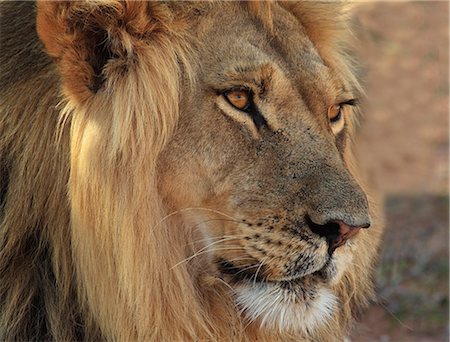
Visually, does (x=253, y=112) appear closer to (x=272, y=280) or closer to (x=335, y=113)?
(x=335, y=113)

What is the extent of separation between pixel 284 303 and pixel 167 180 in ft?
1.64

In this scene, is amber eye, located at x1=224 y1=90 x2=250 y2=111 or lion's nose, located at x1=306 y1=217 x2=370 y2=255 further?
amber eye, located at x1=224 y1=90 x2=250 y2=111

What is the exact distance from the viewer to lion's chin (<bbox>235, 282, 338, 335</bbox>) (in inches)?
110

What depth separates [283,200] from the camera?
275 centimetres

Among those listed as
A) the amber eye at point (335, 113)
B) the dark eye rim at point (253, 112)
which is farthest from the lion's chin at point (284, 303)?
the amber eye at point (335, 113)

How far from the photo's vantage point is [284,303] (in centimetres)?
280

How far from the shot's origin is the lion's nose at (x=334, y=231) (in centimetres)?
266

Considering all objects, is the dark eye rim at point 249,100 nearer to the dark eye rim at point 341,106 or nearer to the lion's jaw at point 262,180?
the lion's jaw at point 262,180

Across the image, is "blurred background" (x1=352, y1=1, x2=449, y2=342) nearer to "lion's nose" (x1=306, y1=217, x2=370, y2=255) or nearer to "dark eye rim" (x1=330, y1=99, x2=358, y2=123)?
"dark eye rim" (x1=330, y1=99, x2=358, y2=123)

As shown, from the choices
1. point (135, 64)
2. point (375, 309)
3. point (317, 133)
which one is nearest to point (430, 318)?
point (375, 309)

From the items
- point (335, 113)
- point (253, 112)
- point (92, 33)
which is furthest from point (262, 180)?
point (92, 33)

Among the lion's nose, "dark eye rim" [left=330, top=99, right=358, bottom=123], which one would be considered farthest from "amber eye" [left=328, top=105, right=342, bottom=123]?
the lion's nose

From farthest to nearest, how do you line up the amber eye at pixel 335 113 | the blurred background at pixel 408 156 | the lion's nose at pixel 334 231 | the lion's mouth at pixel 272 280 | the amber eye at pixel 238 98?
the blurred background at pixel 408 156 < the amber eye at pixel 335 113 < the amber eye at pixel 238 98 < the lion's mouth at pixel 272 280 < the lion's nose at pixel 334 231

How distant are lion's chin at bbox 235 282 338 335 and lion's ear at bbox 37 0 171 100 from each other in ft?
2.50
